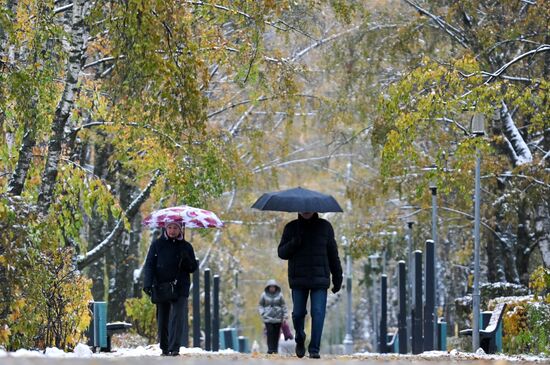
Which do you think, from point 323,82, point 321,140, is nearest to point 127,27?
point 323,82

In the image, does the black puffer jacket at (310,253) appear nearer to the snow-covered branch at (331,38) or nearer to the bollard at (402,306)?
the bollard at (402,306)

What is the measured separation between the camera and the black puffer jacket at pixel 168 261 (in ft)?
54.2

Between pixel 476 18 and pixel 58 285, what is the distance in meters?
15.7

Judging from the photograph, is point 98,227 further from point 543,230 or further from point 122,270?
point 543,230

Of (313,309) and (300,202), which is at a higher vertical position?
(300,202)

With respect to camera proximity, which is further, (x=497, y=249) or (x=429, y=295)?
(x=497, y=249)

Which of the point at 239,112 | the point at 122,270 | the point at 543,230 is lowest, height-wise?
the point at 122,270

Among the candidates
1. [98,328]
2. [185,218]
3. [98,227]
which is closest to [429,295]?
[98,328]

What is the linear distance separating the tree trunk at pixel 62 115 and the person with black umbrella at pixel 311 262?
4287mm

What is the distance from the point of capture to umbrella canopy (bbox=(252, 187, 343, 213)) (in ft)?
52.6

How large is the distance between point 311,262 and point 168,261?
2.01m

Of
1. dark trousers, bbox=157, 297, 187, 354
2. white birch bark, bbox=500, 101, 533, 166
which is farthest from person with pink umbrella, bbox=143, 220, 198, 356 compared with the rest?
white birch bark, bbox=500, 101, 533, 166

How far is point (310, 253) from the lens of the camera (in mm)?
15492

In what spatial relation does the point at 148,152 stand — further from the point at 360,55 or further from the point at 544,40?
the point at 360,55
